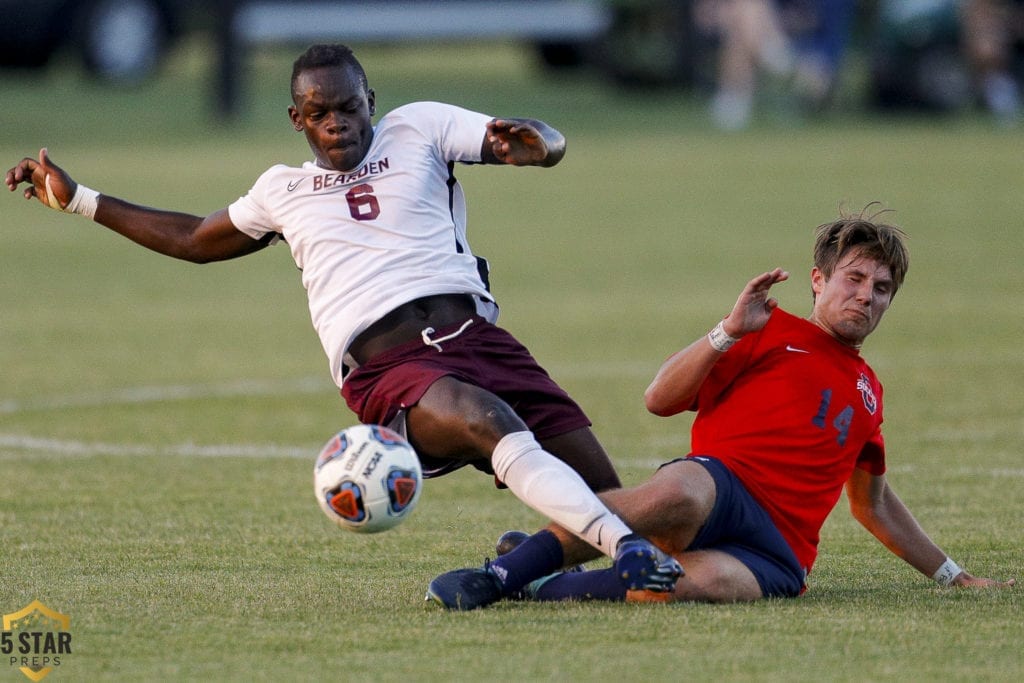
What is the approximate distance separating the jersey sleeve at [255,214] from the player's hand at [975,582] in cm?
264

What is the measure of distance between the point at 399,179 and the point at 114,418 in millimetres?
4100

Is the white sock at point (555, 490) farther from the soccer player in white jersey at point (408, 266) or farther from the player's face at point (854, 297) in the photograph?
the player's face at point (854, 297)

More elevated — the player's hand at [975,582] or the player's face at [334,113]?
the player's face at [334,113]

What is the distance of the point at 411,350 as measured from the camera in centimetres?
601

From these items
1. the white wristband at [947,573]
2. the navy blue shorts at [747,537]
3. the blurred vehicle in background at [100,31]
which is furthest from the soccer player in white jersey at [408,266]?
the blurred vehicle in background at [100,31]

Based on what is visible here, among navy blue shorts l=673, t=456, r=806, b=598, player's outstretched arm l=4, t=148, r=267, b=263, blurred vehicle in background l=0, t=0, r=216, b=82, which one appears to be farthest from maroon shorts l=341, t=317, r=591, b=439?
blurred vehicle in background l=0, t=0, r=216, b=82

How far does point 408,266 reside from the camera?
243 inches

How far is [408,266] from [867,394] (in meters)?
1.62

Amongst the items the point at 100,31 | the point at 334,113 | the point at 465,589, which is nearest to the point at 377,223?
the point at 334,113

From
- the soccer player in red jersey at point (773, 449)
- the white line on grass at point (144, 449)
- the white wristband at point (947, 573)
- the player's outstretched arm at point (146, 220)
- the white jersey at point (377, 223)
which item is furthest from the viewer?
the white line on grass at point (144, 449)

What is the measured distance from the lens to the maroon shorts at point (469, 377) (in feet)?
19.4

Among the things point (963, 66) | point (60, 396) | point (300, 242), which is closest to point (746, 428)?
point (300, 242)

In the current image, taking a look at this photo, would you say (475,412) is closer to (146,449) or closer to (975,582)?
(975,582)

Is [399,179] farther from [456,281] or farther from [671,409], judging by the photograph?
[671,409]
